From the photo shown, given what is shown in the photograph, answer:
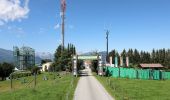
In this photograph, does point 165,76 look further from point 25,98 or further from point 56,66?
point 56,66

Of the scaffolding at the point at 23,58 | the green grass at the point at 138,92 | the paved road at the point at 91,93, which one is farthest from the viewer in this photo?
the scaffolding at the point at 23,58

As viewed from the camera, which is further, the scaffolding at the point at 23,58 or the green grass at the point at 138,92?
the scaffolding at the point at 23,58

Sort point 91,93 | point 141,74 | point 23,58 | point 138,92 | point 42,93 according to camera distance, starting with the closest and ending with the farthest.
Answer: point 91,93, point 42,93, point 138,92, point 141,74, point 23,58

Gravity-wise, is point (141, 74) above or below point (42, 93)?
above

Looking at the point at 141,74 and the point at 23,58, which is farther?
the point at 23,58

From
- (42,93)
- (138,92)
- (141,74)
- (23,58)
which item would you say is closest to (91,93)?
(42,93)

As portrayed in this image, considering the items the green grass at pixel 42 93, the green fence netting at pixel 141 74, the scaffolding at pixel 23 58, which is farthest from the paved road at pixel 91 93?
the scaffolding at pixel 23 58

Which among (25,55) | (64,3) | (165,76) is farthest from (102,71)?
(25,55)

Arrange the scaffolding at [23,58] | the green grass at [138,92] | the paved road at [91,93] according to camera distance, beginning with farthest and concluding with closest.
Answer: the scaffolding at [23,58]
the green grass at [138,92]
the paved road at [91,93]

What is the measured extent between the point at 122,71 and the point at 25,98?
1814 inches

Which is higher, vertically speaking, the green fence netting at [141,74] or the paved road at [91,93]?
the green fence netting at [141,74]

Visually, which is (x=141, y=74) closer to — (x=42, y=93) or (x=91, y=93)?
(x=91, y=93)

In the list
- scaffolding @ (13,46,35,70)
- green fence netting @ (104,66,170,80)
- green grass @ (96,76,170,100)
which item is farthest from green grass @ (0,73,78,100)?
scaffolding @ (13,46,35,70)

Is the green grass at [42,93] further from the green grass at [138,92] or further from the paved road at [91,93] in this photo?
the green grass at [138,92]
